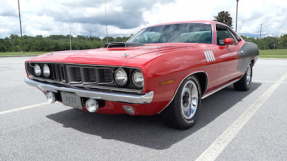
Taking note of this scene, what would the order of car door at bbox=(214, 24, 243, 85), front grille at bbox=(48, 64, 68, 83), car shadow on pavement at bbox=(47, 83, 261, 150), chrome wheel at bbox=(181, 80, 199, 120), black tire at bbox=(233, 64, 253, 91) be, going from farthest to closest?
black tire at bbox=(233, 64, 253, 91)
car door at bbox=(214, 24, 243, 85)
chrome wheel at bbox=(181, 80, 199, 120)
front grille at bbox=(48, 64, 68, 83)
car shadow on pavement at bbox=(47, 83, 261, 150)

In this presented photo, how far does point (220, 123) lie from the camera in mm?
3129

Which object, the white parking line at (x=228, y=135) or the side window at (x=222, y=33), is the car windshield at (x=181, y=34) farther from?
the white parking line at (x=228, y=135)

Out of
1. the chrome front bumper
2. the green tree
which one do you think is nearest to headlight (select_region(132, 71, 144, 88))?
the chrome front bumper

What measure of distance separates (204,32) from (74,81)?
7.40 ft

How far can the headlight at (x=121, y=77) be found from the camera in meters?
2.35

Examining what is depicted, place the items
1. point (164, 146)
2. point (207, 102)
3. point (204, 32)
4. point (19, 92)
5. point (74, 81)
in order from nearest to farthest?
point (164, 146)
point (74, 81)
point (204, 32)
point (207, 102)
point (19, 92)

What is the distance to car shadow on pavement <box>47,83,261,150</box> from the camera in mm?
2605

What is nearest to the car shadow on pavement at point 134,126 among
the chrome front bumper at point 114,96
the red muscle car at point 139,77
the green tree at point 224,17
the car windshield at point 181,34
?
the red muscle car at point 139,77

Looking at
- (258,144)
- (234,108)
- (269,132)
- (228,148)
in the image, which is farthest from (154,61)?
(234,108)

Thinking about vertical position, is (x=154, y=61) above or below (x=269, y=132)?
above

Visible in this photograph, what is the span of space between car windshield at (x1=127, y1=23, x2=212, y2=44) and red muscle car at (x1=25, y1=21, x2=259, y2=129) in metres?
0.02

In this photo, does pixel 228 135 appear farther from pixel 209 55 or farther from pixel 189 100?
pixel 209 55

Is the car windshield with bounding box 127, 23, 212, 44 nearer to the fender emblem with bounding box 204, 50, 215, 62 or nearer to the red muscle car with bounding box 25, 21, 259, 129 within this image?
the red muscle car with bounding box 25, 21, 259, 129

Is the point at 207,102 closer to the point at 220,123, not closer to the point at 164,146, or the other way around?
the point at 220,123
